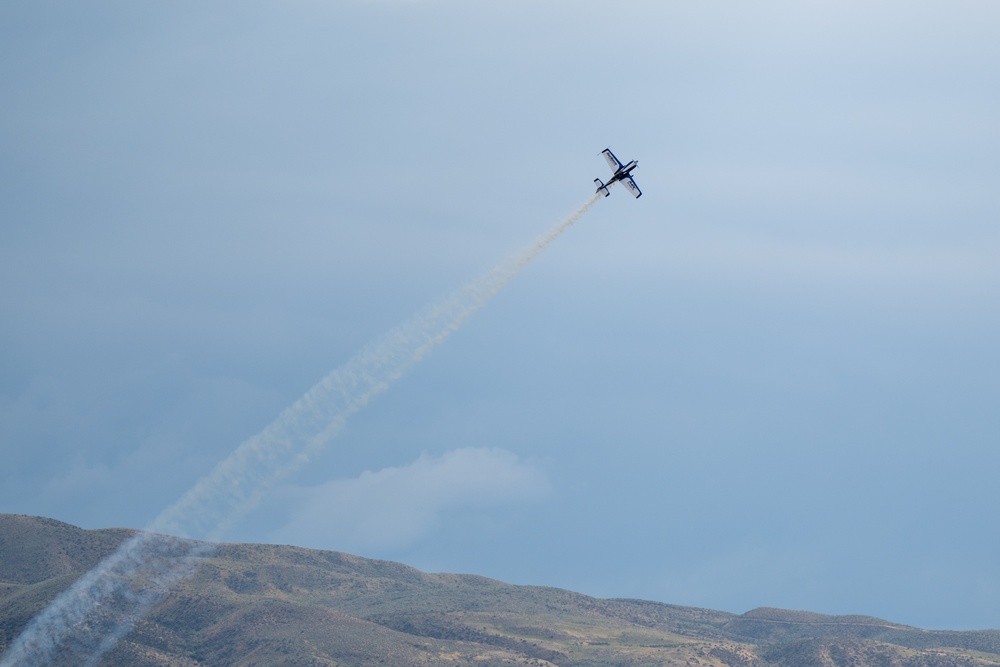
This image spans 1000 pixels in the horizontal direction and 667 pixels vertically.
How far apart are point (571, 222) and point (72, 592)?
100 meters

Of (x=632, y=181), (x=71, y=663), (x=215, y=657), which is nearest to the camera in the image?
(x=632, y=181)

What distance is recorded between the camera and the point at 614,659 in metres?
200

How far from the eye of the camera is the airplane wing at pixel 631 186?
492 feet

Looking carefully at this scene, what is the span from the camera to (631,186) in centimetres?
15038

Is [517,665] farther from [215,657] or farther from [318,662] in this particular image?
[215,657]

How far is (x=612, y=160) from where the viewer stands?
15150cm

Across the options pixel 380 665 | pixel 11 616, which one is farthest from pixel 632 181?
pixel 11 616

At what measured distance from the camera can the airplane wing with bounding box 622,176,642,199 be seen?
150m

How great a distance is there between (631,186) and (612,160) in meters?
3.95

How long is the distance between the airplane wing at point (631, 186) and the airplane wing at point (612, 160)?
163 cm

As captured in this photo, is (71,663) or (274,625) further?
(274,625)

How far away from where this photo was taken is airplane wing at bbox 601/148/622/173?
150 meters

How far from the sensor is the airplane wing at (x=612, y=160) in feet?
494

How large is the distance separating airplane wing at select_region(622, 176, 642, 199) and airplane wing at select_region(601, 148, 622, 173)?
5.35 ft
